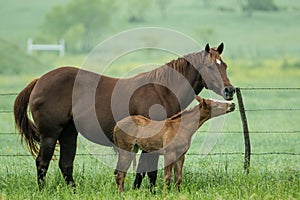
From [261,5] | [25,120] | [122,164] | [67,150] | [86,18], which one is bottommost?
[86,18]

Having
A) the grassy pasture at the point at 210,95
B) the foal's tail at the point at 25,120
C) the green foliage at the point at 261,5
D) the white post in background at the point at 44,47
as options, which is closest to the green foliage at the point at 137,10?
the grassy pasture at the point at 210,95

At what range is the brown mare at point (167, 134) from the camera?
8195 mm

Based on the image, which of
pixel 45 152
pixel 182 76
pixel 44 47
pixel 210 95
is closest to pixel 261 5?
pixel 44 47

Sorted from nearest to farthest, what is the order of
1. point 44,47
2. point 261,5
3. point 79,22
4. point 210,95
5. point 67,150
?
point 67,150, point 210,95, point 44,47, point 79,22, point 261,5

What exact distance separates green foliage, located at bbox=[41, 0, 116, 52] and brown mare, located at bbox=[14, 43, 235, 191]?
162 feet

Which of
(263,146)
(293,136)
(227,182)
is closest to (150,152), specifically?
(227,182)

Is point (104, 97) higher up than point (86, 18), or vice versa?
point (104, 97)

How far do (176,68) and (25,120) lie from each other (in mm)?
2475

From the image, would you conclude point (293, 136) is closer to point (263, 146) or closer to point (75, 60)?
point (263, 146)

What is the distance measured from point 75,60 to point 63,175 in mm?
41079

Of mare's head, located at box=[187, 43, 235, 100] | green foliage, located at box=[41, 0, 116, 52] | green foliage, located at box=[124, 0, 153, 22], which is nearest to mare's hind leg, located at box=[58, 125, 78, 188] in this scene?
mare's head, located at box=[187, 43, 235, 100]

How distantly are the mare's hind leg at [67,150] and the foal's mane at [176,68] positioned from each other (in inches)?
59.3

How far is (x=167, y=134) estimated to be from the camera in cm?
824

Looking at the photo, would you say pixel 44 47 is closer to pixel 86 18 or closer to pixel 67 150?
pixel 86 18
